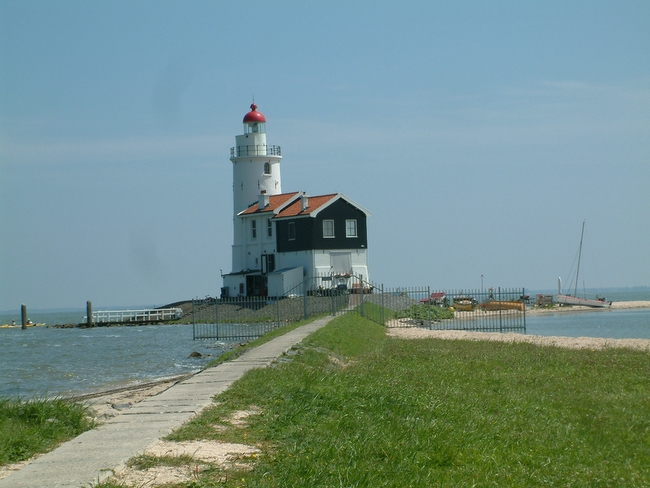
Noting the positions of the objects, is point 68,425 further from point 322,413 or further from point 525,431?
point 525,431

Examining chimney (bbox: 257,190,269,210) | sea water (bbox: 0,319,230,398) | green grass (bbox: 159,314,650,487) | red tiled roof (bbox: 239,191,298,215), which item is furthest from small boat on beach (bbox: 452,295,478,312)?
green grass (bbox: 159,314,650,487)

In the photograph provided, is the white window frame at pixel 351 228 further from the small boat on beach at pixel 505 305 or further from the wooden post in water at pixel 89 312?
the wooden post in water at pixel 89 312

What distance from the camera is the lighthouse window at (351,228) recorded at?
57.5 metres

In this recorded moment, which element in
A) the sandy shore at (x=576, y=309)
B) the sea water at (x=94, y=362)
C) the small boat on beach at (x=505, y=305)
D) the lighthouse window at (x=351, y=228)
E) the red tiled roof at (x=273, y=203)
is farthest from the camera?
the sandy shore at (x=576, y=309)

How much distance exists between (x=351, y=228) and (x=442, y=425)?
47.2 m

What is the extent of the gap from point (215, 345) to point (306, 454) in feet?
102

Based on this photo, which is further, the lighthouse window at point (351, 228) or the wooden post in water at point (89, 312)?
the wooden post in water at point (89, 312)

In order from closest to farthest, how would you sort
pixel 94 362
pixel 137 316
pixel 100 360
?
pixel 94 362, pixel 100 360, pixel 137 316

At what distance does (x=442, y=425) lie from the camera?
10625mm

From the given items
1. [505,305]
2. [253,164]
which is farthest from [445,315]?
[253,164]

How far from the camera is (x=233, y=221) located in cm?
6475

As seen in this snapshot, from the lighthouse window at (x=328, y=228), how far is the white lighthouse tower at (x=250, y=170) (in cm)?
771

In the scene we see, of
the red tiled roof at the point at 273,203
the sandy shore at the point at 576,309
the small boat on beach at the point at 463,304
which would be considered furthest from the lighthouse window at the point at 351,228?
the sandy shore at the point at 576,309

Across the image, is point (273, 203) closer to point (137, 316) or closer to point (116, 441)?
point (137, 316)
